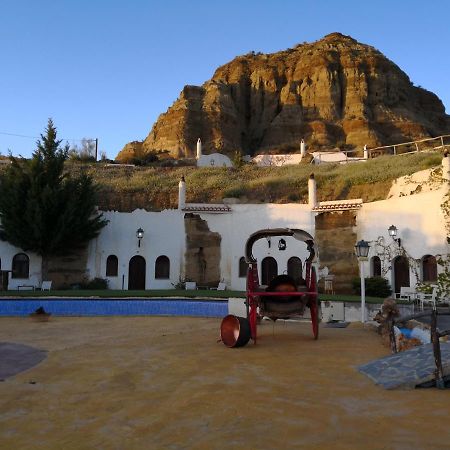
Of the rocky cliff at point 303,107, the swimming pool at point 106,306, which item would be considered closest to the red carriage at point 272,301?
the swimming pool at point 106,306

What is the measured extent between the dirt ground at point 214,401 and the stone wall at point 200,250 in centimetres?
1350

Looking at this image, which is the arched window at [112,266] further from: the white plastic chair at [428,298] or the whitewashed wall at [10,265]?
the white plastic chair at [428,298]

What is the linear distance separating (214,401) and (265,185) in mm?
22296

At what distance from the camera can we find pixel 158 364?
714 cm

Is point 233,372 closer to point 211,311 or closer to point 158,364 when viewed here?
point 158,364

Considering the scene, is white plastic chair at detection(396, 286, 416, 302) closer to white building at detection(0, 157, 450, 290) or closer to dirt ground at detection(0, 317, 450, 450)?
white building at detection(0, 157, 450, 290)

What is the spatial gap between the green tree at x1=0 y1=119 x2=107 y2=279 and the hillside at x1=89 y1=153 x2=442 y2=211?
1965 millimetres

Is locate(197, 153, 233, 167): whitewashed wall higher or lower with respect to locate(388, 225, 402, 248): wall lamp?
higher

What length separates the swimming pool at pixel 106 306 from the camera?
1584cm

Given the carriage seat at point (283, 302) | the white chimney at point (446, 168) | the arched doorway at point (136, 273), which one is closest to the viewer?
the carriage seat at point (283, 302)

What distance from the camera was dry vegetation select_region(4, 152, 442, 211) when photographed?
78.9 feet

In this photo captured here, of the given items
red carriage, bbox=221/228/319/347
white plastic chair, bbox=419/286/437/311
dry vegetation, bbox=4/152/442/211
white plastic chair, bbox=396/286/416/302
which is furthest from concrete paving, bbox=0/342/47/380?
dry vegetation, bbox=4/152/442/211

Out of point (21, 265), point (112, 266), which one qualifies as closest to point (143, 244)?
point (112, 266)

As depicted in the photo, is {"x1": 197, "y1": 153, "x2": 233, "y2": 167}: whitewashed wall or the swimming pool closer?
the swimming pool
